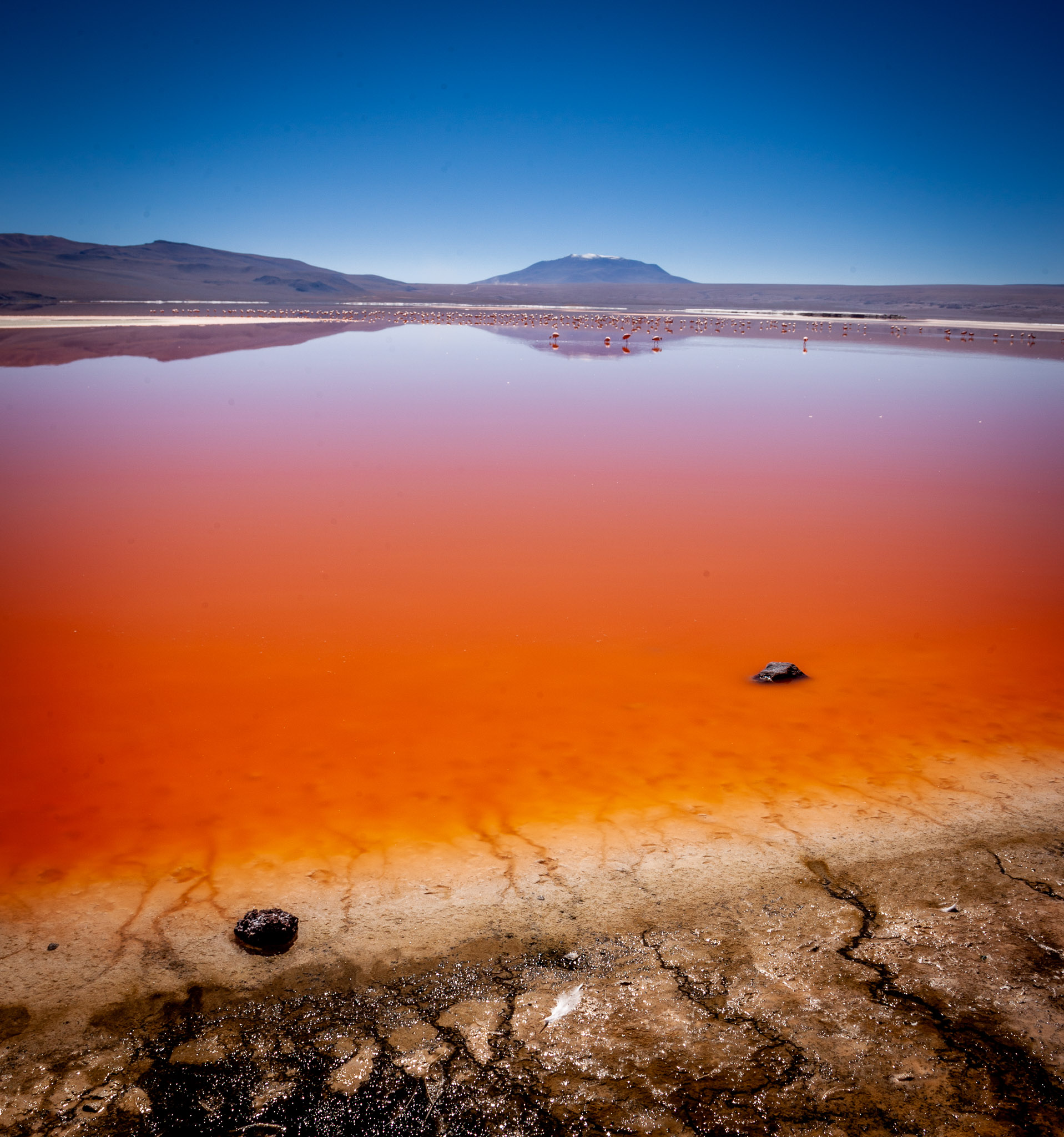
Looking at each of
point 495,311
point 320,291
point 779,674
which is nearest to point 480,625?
point 779,674

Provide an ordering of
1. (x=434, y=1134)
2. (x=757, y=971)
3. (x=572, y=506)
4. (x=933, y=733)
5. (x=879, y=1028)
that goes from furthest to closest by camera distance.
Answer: (x=572, y=506)
(x=933, y=733)
(x=757, y=971)
(x=879, y=1028)
(x=434, y=1134)

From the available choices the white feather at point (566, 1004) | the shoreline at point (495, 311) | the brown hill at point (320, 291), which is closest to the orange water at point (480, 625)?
the white feather at point (566, 1004)

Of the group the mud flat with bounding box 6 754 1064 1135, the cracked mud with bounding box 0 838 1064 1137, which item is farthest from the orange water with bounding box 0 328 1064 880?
the cracked mud with bounding box 0 838 1064 1137

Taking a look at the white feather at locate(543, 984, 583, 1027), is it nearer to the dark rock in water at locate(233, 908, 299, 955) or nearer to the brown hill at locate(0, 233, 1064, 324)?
the dark rock in water at locate(233, 908, 299, 955)

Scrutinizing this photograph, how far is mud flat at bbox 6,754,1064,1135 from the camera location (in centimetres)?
216

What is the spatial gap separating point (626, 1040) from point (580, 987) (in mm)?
238

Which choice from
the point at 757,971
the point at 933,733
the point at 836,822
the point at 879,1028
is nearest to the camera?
the point at 879,1028

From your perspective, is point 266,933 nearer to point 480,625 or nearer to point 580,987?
point 580,987

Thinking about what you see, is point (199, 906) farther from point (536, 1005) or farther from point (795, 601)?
point (795, 601)

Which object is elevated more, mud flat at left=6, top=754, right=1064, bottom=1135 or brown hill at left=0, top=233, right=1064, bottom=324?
brown hill at left=0, top=233, right=1064, bottom=324

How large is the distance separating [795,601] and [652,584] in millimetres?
987

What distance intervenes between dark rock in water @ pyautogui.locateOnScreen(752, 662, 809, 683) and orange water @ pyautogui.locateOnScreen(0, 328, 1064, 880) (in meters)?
0.08

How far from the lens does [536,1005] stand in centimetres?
247

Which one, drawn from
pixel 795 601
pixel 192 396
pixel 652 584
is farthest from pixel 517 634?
pixel 192 396
